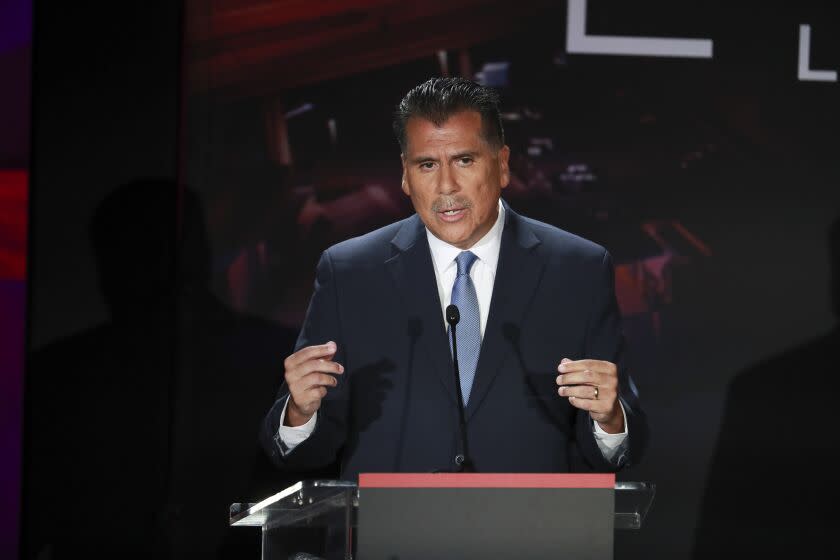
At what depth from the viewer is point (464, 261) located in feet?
9.21

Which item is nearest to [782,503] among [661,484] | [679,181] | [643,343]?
[661,484]

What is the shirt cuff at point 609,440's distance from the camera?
236 centimetres

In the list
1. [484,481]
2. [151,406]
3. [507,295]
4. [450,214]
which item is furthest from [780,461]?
[151,406]

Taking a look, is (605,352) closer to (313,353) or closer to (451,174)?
(451,174)

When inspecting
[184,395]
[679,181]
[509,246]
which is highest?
[679,181]

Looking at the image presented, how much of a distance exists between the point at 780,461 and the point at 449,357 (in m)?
1.51

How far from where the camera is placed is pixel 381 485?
175 centimetres

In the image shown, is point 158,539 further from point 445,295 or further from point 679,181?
point 679,181

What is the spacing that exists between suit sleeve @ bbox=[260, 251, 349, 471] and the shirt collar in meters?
0.32

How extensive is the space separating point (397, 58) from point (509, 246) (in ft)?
3.44

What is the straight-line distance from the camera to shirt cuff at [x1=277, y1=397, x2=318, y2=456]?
8.14 feet

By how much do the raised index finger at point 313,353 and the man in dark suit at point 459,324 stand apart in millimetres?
666

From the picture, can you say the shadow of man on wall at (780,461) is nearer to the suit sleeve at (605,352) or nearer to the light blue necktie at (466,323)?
the suit sleeve at (605,352)

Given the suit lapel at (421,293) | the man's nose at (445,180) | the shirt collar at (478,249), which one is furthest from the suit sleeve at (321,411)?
the man's nose at (445,180)
